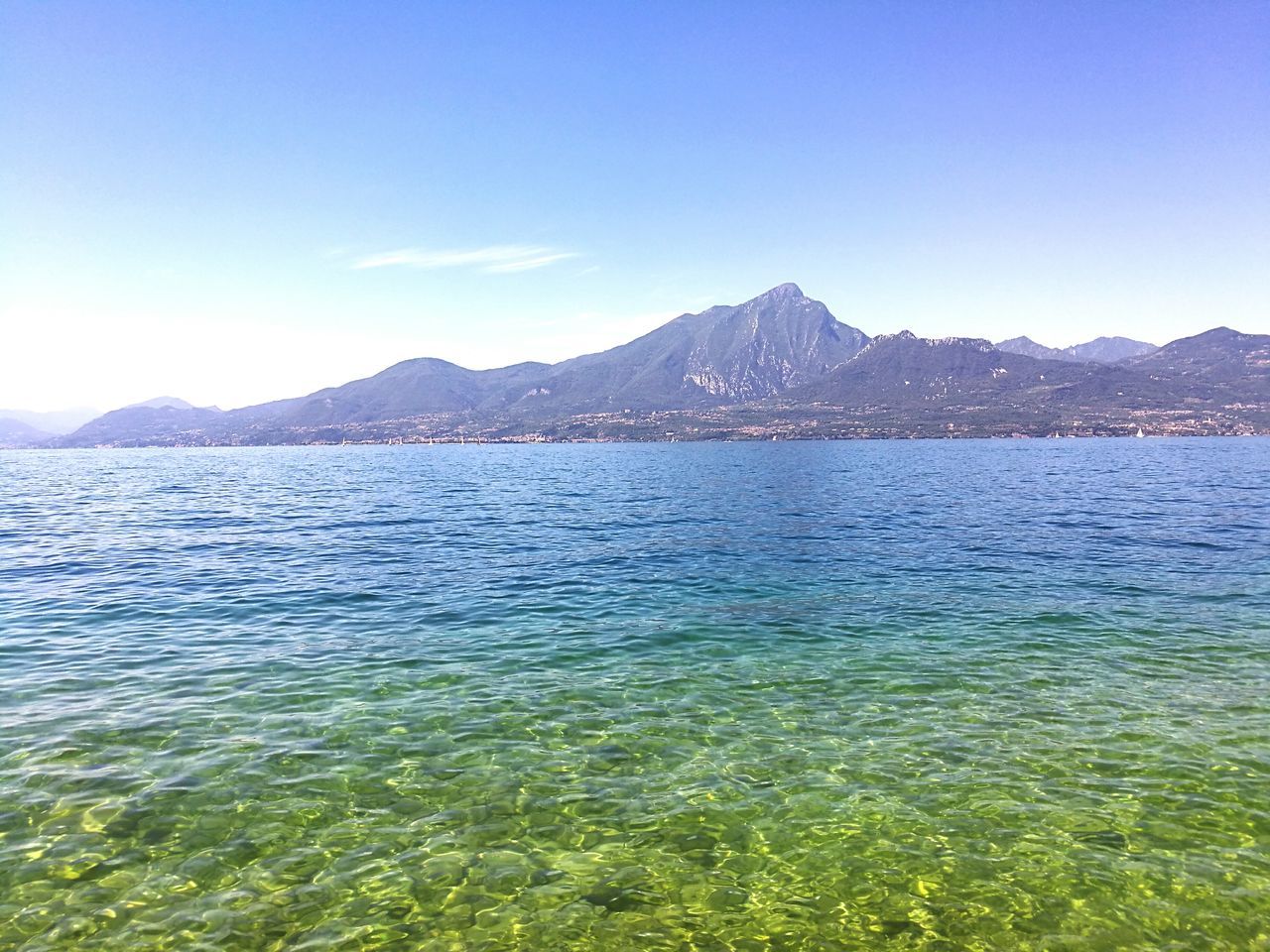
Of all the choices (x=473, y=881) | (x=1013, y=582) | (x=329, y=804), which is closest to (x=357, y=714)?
(x=329, y=804)

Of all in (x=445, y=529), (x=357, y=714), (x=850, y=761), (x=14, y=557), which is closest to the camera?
(x=850, y=761)

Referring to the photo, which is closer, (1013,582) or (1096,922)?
(1096,922)

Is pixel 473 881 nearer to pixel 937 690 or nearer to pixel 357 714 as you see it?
pixel 357 714

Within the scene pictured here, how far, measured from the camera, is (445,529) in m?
58.4

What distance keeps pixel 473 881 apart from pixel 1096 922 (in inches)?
410

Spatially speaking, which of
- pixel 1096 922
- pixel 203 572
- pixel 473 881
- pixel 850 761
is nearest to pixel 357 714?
pixel 473 881

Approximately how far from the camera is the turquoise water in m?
10.7

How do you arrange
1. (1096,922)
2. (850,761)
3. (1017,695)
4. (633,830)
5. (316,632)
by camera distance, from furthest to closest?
(316,632) → (1017,695) → (850,761) → (633,830) → (1096,922)

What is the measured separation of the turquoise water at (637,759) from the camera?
10.7 meters

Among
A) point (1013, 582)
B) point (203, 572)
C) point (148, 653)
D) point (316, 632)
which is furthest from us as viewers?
point (203, 572)

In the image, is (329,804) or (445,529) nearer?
(329,804)

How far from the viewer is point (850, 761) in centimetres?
1567

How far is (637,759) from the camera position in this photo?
1600 centimetres

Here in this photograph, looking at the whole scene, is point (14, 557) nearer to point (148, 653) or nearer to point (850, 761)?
point (148, 653)
